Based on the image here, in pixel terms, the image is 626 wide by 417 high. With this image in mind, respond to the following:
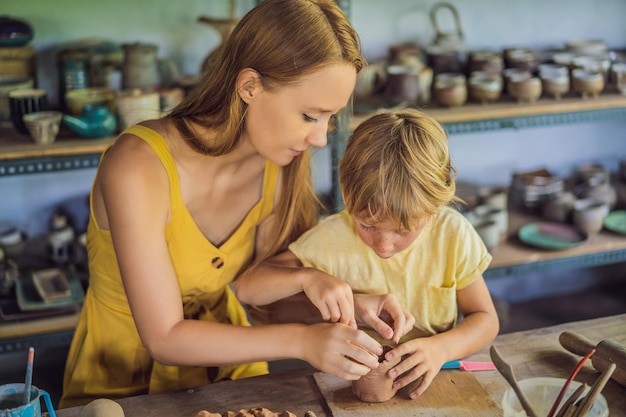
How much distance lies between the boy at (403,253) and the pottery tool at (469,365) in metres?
0.02

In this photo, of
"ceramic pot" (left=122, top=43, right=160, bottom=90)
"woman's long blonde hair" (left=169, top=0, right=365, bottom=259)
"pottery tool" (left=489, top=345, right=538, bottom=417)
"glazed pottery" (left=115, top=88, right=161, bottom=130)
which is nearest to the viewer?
"pottery tool" (left=489, top=345, right=538, bottom=417)

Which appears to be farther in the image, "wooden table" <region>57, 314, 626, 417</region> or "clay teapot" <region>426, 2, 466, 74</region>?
"clay teapot" <region>426, 2, 466, 74</region>

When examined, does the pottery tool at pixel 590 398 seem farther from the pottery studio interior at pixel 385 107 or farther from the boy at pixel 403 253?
the pottery studio interior at pixel 385 107

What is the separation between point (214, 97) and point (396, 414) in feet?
2.20

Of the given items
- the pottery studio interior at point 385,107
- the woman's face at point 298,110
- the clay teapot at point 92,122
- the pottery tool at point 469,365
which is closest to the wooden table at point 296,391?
the pottery tool at point 469,365

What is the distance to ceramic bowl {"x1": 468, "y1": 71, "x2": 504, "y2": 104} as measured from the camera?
262cm

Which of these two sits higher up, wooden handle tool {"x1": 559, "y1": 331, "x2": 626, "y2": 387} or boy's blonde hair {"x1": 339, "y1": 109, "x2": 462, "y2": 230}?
boy's blonde hair {"x1": 339, "y1": 109, "x2": 462, "y2": 230}

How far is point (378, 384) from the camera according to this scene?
128 centimetres

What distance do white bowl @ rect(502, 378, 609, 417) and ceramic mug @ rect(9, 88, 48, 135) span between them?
1.62m

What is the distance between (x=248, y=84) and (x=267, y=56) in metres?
0.07

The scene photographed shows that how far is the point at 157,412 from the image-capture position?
130cm

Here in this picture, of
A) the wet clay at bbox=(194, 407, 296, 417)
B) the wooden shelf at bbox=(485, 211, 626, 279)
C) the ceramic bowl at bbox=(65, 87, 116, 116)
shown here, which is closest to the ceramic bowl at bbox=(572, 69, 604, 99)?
the wooden shelf at bbox=(485, 211, 626, 279)

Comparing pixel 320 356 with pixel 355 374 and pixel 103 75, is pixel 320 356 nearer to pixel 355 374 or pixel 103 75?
pixel 355 374

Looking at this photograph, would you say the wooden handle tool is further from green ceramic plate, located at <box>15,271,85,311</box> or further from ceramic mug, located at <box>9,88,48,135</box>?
ceramic mug, located at <box>9,88,48,135</box>
